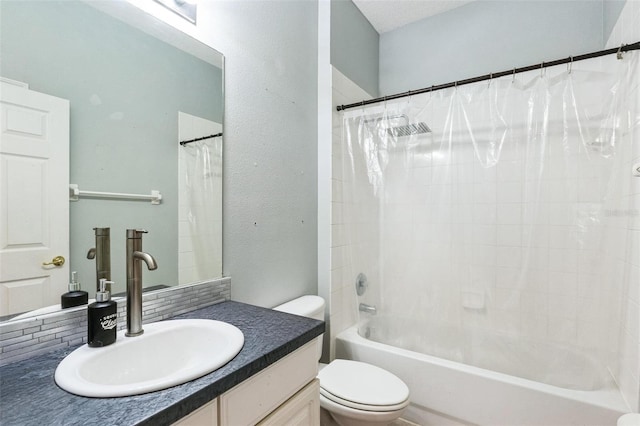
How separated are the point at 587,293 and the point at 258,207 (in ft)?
Answer: 5.49

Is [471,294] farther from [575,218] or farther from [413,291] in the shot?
[575,218]

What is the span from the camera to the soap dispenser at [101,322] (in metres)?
0.78

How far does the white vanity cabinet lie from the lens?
686 mm

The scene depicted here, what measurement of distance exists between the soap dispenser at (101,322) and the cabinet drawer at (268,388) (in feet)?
1.21

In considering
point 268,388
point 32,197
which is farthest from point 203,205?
point 268,388

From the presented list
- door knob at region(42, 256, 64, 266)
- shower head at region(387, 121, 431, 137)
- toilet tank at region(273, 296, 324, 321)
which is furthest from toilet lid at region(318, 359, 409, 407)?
shower head at region(387, 121, 431, 137)

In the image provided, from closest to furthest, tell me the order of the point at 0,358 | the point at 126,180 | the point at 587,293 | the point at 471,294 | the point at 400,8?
the point at 0,358 < the point at 126,180 < the point at 587,293 < the point at 471,294 < the point at 400,8

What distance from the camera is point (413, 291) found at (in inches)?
75.2

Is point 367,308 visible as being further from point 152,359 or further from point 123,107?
point 123,107

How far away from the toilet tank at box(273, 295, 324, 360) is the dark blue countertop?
65 cm

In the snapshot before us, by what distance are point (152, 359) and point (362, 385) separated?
983 mm

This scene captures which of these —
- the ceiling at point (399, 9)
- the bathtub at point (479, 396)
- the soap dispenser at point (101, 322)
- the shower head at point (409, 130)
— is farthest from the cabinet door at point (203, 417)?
the ceiling at point (399, 9)

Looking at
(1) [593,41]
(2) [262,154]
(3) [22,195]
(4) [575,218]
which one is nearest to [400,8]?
(1) [593,41]

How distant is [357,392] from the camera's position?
138 cm
